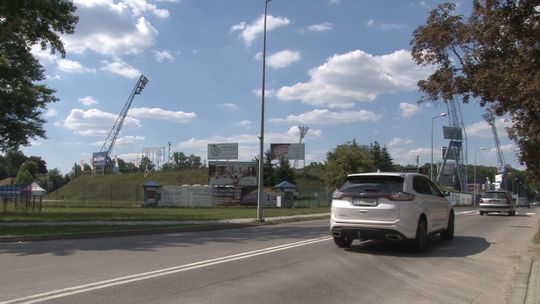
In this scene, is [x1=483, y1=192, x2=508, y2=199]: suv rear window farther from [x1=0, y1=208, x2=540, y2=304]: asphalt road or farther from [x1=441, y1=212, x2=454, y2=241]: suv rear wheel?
[x1=441, y1=212, x2=454, y2=241]: suv rear wheel

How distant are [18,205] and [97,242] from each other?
2196cm

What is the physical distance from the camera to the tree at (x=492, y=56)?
11142mm

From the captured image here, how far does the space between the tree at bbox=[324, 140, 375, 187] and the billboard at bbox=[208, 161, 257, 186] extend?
825cm

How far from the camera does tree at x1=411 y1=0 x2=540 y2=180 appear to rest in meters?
11.1

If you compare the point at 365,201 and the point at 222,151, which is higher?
the point at 222,151

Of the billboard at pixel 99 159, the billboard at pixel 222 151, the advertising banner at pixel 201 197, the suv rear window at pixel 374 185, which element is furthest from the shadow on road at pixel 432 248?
the billboard at pixel 99 159

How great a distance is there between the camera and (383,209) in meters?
11.1

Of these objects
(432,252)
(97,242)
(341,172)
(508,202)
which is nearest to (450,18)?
(432,252)

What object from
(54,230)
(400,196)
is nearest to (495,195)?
(400,196)

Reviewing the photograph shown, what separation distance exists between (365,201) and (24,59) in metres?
20.0

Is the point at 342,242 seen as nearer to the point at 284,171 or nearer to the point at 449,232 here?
the point at 449,232

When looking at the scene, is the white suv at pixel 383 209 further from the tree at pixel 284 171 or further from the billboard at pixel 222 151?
the tree at pixel 284 171

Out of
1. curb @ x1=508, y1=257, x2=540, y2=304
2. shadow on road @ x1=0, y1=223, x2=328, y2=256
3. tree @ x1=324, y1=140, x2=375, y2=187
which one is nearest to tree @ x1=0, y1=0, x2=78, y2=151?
shadow on road @ x1=0, y1=223, x2=328, y2=256

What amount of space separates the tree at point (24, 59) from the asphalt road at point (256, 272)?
986 centimetres
